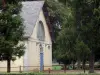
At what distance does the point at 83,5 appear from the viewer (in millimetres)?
32344

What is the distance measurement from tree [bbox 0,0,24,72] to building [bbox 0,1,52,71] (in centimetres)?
1420

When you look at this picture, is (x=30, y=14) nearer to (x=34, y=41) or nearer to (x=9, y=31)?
(x=34, y=41)

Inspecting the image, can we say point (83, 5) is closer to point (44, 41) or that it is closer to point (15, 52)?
point (15, 52)

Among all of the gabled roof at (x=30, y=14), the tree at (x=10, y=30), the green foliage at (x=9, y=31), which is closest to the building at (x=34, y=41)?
the gabled roof at (x=30, y=14)

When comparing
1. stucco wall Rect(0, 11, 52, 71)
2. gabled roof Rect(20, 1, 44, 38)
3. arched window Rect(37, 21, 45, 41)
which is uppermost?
gabled roof Rect(20, 1, 44, 38)

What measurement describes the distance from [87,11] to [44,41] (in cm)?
1825

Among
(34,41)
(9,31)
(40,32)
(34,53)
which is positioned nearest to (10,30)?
(9,31)

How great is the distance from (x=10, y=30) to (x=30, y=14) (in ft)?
65.9

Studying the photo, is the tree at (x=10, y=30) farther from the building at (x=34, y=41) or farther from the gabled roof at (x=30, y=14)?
the gabled roof at (x=30, y=14)

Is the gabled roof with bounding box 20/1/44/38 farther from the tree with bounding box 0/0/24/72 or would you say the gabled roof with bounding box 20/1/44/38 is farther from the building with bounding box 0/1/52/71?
the tree with bounding box 0/0/24/72

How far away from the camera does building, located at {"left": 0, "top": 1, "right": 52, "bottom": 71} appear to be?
1663 inches

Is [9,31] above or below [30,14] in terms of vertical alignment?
above

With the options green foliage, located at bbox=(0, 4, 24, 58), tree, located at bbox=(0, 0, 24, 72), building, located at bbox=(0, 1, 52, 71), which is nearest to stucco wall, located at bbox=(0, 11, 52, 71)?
building, located at bbox=(0, 1, 52, 71)

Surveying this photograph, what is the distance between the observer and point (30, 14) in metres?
45.2
